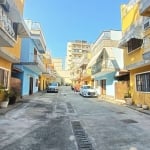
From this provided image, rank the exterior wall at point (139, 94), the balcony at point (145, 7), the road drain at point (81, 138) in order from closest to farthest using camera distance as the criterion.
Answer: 1. the road drain at point (81, 138)
2. the balcony at point (145, 7)
3. the exterior wall at point (139, 94)

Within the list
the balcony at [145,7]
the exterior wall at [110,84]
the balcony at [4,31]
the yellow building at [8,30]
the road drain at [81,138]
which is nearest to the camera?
the road drain at [81,138]

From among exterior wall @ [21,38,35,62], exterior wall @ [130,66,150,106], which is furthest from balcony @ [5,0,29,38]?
exterior wall @ [130,66,150,106]

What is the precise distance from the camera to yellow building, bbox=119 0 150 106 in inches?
622

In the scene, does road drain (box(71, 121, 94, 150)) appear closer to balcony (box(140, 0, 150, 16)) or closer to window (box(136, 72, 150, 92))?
balcony (box(140, 0, 150, 16))

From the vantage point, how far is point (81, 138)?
7.14 meters

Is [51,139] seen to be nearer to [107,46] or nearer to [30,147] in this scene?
[30,147]

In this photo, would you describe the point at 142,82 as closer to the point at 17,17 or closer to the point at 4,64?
the point at 17,17

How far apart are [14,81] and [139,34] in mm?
12526

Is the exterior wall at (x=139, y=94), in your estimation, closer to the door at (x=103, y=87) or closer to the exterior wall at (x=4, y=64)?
the exterior wall at (x=4, y=64)

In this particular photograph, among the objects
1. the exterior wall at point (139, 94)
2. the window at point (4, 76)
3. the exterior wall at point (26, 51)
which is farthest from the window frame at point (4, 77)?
the exterior wall at point (139, 94)

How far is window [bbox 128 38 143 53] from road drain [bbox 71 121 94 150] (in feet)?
34.7

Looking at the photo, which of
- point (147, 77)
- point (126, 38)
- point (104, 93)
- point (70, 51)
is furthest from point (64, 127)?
point (70, 51)

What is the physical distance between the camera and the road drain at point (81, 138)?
615 cm

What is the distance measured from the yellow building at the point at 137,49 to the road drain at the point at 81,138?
291 inches
